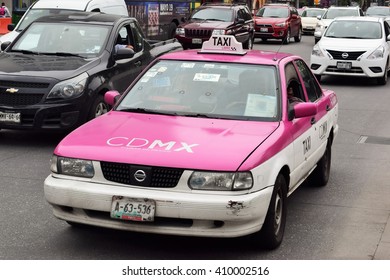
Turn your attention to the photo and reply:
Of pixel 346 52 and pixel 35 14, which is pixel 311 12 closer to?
pixel 346 52

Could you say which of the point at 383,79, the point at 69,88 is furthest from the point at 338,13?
the point at 69,88

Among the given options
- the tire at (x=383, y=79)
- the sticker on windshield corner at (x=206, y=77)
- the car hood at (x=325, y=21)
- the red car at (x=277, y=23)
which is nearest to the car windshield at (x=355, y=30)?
the tire at (x=383, y=79)

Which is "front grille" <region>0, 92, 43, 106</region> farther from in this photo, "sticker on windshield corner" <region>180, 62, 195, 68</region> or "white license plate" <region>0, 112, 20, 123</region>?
"sticker on windshield corner" <region>180, 62, 195, 68</region>

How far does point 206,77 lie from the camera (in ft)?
23.1

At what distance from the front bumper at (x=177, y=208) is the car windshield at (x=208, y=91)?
46.3 inches

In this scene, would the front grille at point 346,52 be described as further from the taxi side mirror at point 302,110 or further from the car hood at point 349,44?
the taxi side mirror at point 302,110

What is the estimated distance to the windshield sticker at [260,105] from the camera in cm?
666

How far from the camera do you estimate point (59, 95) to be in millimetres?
10102

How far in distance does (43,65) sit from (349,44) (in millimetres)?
9724

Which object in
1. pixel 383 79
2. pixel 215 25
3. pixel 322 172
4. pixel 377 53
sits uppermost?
pixel 322 172

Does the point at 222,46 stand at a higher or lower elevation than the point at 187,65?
higher

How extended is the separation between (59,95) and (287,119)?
14.2 ft

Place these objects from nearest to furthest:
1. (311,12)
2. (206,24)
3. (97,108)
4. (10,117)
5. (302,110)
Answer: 1. (302,110)
2. (10,117)
3. (97,108)
4. (206,24)
5. (311,12)

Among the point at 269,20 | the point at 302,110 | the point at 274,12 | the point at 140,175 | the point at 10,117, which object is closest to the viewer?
the point at 140,175
